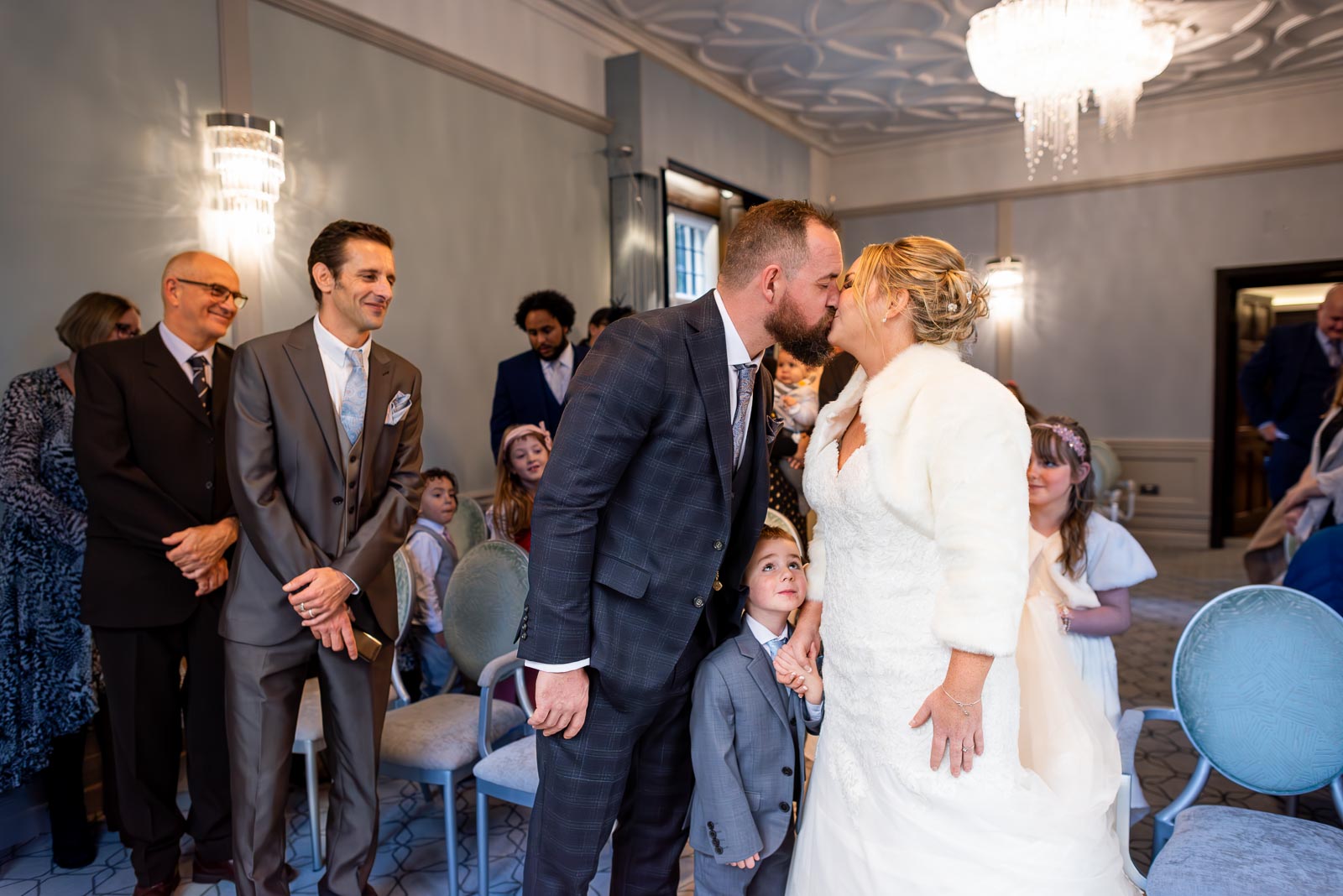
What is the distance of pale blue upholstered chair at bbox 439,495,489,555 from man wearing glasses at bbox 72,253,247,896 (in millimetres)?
1265

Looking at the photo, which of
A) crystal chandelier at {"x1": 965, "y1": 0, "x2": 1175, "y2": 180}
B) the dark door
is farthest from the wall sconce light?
crystal chandelier at {"x1": 965, "y1": 0, "x2": 1175, "y2": 180}

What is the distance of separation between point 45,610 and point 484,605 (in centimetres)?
136

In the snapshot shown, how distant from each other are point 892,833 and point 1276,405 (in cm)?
591

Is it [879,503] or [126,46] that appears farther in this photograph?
[126,46]

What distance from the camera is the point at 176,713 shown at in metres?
2.67

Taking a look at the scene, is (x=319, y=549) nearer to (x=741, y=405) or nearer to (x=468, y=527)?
(x=741, y=405)

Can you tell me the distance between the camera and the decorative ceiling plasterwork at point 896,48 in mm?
5809

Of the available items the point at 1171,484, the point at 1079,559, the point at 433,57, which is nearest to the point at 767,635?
the point at 1079,559

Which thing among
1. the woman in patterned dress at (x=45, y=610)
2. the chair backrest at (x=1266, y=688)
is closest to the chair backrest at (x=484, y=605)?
the woman in patterned dress at (x=45, y=610)

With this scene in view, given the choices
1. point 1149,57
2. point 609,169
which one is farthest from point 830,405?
point 609,169

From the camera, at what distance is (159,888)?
8.30 feet

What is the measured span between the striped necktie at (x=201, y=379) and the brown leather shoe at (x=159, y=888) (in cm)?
135

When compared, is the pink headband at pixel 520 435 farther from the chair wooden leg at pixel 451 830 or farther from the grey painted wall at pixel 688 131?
the grey painted wall at pixel 688 131

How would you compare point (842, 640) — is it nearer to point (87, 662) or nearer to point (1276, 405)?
point (87, 662)
